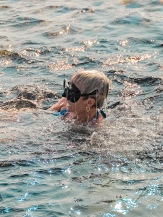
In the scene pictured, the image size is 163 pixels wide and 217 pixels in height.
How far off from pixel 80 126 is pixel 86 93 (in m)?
0.55

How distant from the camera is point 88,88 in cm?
534

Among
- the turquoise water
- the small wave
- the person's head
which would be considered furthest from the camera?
the small wave

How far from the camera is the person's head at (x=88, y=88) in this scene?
17.4ft

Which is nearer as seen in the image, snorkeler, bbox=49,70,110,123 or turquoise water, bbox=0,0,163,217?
turquoise water, bbox=0,0,163,217

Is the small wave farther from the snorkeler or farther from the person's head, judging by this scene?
the person's head

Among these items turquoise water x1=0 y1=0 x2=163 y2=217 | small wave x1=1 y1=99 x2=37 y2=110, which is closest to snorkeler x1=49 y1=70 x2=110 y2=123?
turquoise water x1=0 y1=0 x2=163 y2=217

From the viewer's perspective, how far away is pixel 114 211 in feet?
12.6

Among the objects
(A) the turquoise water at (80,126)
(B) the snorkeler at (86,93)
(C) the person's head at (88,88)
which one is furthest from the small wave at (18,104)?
(C) the person's head at (88,88)

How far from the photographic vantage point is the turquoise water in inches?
158

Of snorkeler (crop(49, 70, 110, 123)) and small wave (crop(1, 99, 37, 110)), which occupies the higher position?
snorkeler (crop(49, 70, 110, 123))

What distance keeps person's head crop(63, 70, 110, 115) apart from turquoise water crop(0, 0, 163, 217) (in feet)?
1.46

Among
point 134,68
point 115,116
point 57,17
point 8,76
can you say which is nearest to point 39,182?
point 115,116

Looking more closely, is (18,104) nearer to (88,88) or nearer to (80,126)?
(80,126)

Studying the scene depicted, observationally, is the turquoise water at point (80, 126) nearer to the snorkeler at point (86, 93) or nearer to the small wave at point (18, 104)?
the small wave at point (18, 104)
